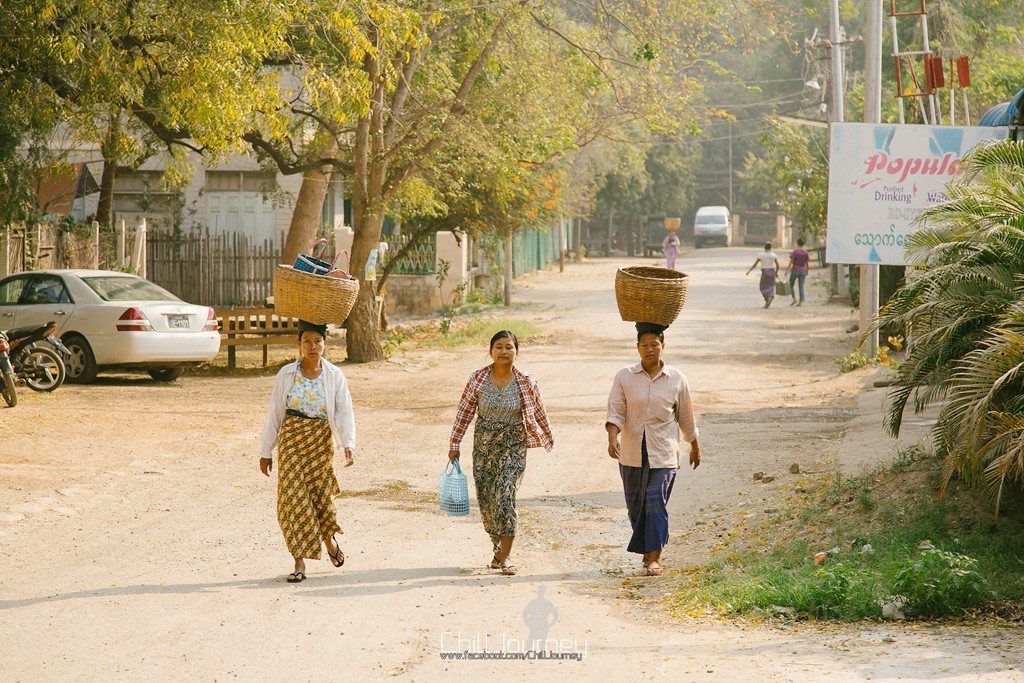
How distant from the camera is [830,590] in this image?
22.6ft

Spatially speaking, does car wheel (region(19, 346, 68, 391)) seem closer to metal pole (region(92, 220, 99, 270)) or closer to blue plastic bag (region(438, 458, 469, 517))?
metal pole (region(92, 220, 99, 270))

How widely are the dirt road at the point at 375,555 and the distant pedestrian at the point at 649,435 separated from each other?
0.38 metres

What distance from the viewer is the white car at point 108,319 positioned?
16.1 metres

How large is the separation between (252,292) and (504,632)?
77.1 feet

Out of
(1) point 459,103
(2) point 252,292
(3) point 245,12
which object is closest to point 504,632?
(3) point 245,12

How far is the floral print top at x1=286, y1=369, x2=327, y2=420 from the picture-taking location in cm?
750

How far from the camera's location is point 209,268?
28.4 meters

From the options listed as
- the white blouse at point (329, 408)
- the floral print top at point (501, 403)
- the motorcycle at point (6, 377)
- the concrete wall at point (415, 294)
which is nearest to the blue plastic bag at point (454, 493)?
the floral print top at point (501, 403)

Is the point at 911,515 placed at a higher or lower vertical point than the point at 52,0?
lower

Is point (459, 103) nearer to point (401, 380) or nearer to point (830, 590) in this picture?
point (401, 380)

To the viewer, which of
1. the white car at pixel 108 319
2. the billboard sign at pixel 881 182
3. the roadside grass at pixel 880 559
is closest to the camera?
the roadside grass at pixel 880 559

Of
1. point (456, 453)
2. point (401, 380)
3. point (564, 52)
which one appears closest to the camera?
point (456, 453)

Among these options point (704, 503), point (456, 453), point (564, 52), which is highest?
point (564, 52)

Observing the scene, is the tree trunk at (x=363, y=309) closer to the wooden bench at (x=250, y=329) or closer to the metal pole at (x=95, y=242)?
the wooden bench at (x=250, y=329)
